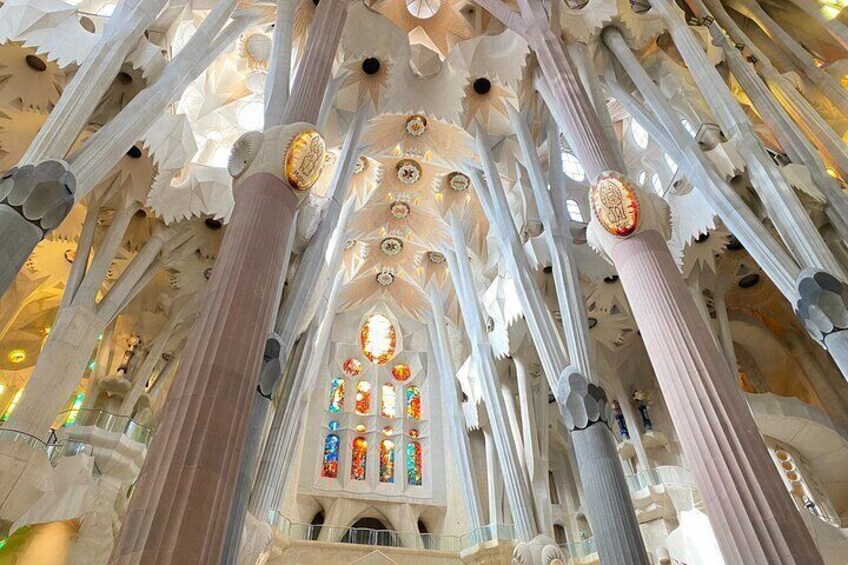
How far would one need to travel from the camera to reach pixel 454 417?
1797 centimetres

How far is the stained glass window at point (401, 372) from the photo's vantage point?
70.7 ft

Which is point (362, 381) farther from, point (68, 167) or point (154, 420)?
point (68, 167)

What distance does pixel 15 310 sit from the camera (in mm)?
Answer: 15766

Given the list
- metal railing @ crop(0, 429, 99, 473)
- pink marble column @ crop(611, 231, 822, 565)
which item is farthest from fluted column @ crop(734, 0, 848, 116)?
metal railing @ crop(0, 429, 99, 473)

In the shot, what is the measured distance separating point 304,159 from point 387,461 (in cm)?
1411

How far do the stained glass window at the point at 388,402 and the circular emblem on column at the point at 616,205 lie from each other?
1368cm

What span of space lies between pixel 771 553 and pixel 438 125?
46.3 ft

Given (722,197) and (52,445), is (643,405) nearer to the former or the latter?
(722,197)

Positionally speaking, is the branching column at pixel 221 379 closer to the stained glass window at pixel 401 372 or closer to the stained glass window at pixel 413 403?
the stained glass window at pixel 413 403

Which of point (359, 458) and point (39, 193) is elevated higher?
point (359, 458)

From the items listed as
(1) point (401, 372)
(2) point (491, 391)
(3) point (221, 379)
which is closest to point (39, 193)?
(3) point (221, 379)

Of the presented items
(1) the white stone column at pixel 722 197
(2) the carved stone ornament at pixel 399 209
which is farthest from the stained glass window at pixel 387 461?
(1) the white stone column at pixel 722 197

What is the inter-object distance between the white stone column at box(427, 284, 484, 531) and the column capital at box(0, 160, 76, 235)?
13222 millimetres

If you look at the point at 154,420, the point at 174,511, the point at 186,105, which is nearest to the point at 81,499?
the point at 154,420
